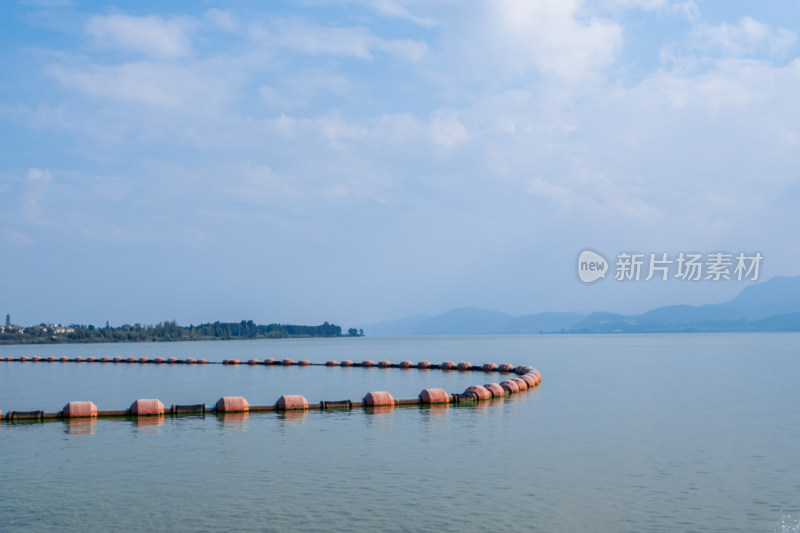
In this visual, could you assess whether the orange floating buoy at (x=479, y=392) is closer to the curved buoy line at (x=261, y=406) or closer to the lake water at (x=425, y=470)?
the curved buoy line at (x=261, y=406)

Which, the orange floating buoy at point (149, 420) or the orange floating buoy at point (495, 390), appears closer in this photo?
the orange floating buoy at point (149, 420)

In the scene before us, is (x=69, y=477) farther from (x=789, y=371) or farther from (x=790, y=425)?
(x=789, y=371)

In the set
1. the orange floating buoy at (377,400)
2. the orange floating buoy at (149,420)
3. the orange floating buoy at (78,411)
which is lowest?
the orange floating buoy at (149,420)

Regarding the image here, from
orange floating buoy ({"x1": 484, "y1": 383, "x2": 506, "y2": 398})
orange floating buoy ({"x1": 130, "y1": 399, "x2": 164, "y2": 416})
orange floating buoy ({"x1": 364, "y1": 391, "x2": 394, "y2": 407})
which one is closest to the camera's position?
orange floating buoy ({"x1": 130, "y1": 399, "x2": 164, "y2": 416})

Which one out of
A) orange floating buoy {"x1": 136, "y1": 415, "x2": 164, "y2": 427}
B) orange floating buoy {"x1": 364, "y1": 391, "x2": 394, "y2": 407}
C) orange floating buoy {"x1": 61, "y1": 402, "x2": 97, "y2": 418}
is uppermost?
orange floating buoy {"x1": 364, "y1": 391, "x2": 394, "y2": 407}

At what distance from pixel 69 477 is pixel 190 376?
198ft

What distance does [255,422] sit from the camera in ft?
128

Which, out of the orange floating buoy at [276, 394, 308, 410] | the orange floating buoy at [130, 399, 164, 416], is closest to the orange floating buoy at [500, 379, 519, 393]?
the orange floating buoy at [276, 394, 308, 410]

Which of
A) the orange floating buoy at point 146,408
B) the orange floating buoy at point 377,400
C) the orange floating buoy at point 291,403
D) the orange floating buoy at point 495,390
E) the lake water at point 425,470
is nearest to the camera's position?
the lake water at point 425,470

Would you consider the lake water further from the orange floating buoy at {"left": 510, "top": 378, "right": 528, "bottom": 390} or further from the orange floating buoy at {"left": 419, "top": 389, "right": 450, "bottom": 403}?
the orange floating buoy at {"left": 510, "top": 378, "right": 528, "bottom": 390}

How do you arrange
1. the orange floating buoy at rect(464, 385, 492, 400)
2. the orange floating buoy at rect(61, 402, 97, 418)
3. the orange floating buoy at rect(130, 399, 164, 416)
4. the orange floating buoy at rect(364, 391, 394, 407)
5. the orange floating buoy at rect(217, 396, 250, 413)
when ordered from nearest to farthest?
the orange floating buoy at rect(61, 402, 97, 418)
the orange floating buoy at rect(130, 399, 164, 416)
the orange floating buoy at rect(217, 396, 250, 413)
the orange floating buoy at rect(364, 391, 394, 407)
the orange floating buoy at rect(464, 385, 492, 400)

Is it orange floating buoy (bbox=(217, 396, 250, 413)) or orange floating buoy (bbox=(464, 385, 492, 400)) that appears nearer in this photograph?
orange floating buoy (bbox=(217, 396, 250, 413))

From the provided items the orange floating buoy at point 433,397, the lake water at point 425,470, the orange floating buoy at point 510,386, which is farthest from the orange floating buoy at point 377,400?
the orange floating buoy at point 510,386

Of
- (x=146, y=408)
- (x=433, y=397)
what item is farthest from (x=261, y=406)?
(x=433, y=397)
